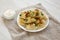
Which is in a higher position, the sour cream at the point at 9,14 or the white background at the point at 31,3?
the white background at the point at 31,3

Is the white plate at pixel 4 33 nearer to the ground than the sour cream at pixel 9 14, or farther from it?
nearer to the ground

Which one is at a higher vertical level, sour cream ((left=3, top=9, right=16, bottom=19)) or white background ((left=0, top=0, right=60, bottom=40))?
white background ((left=0, top=0, right=60, bottom=40))

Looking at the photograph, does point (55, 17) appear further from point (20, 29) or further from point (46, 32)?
point (20, 29)

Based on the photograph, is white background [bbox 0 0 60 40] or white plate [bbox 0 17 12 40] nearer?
white plate [bbox 0 17 12 40]

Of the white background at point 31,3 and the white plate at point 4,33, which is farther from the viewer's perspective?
the white background at point 31,3

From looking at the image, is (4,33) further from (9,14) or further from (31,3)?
(31,3)

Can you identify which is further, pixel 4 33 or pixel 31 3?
pixel 31 3

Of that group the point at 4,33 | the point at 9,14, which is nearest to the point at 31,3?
the point at 9,14

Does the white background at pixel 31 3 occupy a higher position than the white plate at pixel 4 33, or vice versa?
the white background at pixel 31 3

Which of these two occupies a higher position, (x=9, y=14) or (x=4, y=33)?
(x=9, y=14)

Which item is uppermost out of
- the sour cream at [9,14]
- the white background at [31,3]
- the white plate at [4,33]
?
the white background at [31,3]

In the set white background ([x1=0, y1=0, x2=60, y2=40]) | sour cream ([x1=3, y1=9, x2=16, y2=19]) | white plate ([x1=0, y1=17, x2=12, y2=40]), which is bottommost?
white plate ([x1=0, y1=17, x2=12, y2=40])

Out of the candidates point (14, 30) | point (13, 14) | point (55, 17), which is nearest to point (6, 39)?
point (14, 30)
